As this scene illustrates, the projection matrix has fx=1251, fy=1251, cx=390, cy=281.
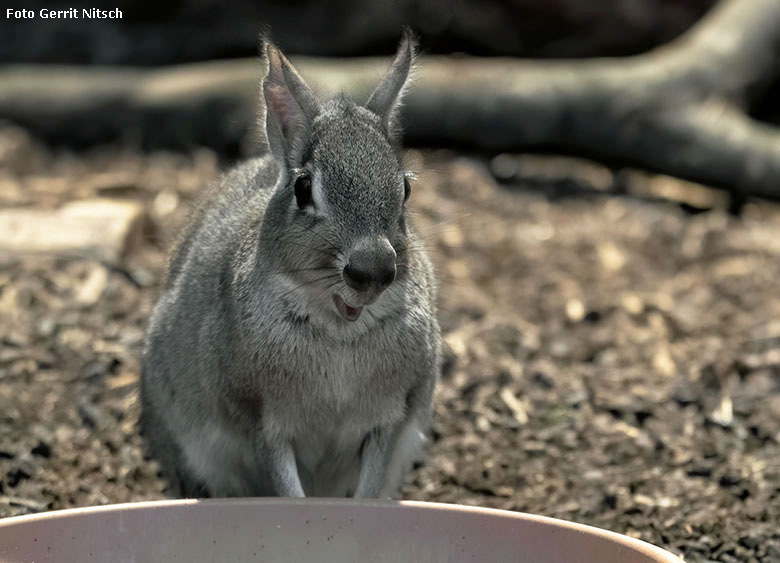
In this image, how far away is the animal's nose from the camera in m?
3.65

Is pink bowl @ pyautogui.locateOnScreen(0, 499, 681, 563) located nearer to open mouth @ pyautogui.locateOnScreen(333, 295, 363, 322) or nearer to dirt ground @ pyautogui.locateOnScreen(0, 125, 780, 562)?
open mouth @ pyautogui.locateOnScreen(333, 295, 363, 322)

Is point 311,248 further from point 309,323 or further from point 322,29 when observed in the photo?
point 322,29

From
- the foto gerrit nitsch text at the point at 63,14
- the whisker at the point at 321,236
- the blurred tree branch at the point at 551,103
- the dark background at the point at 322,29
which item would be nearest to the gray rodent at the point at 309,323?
the whisker at the point at 321,236

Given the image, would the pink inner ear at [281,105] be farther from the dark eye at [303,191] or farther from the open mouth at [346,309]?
the open mouth at [346,309]

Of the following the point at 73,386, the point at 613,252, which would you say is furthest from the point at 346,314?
the point at 613,252

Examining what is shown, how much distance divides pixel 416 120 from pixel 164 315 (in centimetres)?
448

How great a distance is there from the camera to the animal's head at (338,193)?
3.78 metres

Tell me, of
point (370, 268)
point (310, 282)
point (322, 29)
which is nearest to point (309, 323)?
point (310, 282)

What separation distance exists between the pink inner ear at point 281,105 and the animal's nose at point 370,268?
71cm

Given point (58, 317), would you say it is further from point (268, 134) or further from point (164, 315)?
point (268, 134)

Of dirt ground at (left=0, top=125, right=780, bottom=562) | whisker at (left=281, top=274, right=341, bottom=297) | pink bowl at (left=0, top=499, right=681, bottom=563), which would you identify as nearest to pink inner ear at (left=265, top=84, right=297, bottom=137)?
whisker at (left=281, top=274, right=341, bottom=297)

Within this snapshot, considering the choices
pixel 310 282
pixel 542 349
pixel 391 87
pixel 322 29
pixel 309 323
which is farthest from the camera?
pixel 322 29

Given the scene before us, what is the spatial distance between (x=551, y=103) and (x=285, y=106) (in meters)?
5.18

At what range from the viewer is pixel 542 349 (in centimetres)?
664
